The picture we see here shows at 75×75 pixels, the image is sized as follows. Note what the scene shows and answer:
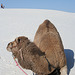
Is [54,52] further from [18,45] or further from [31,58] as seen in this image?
[18,45]

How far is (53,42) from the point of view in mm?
2859

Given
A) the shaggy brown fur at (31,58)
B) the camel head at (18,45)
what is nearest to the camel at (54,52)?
the shaggy brown fur at (31,58)

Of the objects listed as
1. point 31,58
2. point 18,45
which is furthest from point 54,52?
point 18,45

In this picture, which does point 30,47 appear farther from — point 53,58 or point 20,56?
point 53,58

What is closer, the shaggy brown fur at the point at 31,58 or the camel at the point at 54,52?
the shaggy brown fur at the point at 31,58

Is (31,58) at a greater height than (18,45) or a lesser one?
lesser

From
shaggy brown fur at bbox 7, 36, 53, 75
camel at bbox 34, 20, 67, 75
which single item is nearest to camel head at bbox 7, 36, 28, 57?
shaggy brown fur at bbox 7, 36, 53, 75

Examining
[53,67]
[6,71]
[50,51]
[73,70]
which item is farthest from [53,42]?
[6,71]

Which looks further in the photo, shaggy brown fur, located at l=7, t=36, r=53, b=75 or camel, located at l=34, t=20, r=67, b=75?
camel, located at l=34, t=20, r=67, b=75

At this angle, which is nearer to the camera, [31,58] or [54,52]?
[31,58]

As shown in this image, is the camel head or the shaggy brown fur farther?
the camel head

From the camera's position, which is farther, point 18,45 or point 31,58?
point 18,45

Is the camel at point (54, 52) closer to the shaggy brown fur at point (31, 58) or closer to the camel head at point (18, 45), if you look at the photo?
the shaggy brown fur at point (31, 58)

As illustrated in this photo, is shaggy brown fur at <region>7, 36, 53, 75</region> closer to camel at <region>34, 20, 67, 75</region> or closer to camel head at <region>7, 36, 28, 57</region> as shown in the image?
camel head at <region>7, 36, 28, 57</region>
